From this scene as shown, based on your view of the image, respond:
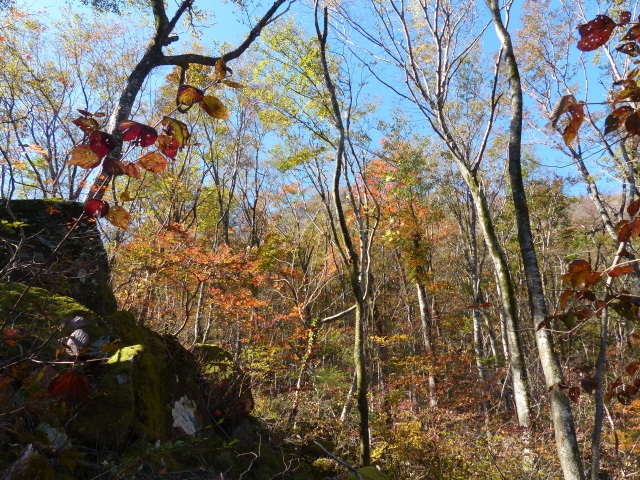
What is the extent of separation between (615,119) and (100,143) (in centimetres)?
128

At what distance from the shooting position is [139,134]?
85cm

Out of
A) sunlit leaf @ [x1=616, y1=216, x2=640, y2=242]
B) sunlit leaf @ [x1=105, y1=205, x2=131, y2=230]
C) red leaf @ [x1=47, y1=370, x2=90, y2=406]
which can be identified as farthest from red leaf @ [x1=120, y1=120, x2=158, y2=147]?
sunlit leaf @ [x1=616, y1=216, x2=640, y2=242]

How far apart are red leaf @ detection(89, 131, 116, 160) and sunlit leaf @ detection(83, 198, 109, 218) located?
0.83ft

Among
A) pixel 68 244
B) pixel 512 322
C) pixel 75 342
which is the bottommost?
pixel 75 342

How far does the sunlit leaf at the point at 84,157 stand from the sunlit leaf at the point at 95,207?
233mm

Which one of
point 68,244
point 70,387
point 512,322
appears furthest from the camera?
point 512,322

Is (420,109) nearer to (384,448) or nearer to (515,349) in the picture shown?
(515,349)

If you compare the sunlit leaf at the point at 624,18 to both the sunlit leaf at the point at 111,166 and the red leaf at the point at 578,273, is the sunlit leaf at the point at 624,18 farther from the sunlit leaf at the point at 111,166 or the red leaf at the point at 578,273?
the sunlit leaf at the point at 111,166

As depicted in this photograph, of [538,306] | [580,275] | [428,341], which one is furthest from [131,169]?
[428,341]

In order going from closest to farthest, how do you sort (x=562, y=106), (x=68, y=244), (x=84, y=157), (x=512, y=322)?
(x=84, y=157) → (x=562, y=106) → (x=68, y=244) → (x=512, y=322)

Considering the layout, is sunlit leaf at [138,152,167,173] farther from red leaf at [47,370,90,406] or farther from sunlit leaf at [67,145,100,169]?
red leaf at [47,370,90,406]

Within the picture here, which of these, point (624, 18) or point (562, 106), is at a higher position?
point (624, 18)

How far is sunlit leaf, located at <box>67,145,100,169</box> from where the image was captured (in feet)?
2.71

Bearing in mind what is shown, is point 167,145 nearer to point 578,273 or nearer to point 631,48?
point 578,273
